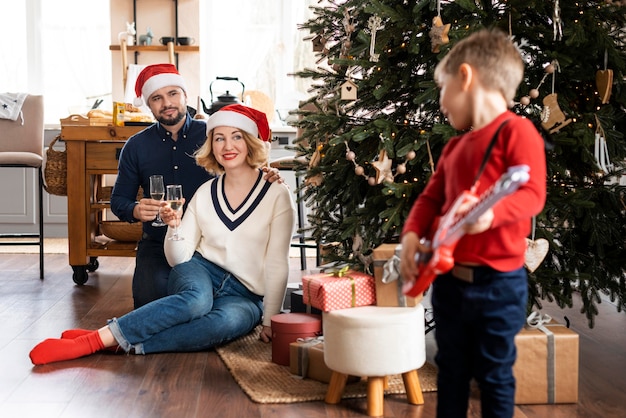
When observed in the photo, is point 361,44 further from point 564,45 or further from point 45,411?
point 45,411

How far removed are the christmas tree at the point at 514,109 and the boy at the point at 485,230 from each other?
77 cm

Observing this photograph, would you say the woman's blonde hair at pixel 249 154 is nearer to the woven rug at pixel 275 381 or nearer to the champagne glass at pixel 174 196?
the champagne glass at pixel 174 196

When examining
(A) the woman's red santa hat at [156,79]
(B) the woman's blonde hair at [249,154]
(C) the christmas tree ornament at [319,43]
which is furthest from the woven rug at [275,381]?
(A) the woman's red santa hat at [156,79]

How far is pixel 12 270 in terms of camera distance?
460cm

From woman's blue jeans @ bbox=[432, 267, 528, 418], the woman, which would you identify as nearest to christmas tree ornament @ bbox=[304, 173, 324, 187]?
the woman

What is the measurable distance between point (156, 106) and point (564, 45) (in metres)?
1.71

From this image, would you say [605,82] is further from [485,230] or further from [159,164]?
[159,164]

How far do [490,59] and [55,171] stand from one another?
3224 mm

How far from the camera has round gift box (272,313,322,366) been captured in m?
2.54

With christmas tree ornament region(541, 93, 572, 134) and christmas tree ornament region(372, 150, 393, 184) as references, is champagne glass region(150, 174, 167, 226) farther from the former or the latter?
christmas tree ornament region(541, 93, 572, 134)

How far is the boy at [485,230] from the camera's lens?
1.46 m

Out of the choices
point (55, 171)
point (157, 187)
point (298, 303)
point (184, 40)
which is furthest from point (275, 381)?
point (184, 40)

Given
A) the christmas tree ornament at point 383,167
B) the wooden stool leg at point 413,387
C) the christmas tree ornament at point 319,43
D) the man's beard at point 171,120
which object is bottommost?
the wooden stool leg at point 413,387

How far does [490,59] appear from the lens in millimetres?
1465
